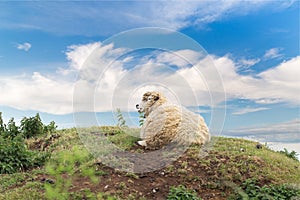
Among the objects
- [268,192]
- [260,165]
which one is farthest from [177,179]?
[260,165]

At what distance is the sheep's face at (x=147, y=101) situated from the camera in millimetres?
10938

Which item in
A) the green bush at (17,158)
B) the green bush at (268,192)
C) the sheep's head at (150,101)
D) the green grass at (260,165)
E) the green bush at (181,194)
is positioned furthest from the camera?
the sheep's head at (150,101)

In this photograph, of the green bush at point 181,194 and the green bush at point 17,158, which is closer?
the green bush at point 181,194

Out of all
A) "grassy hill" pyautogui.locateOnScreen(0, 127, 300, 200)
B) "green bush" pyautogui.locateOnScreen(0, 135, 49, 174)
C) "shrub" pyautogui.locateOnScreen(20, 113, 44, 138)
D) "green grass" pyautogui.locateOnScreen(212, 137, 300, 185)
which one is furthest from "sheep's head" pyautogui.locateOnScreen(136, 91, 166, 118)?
"shrub" pyautogui.locateOnScreen(20, 113, 44, 138)

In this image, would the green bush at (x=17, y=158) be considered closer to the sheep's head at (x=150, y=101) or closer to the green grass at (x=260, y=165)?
the sheep's head at (x=150, y=101)

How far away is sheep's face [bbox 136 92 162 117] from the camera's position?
10.9 metres

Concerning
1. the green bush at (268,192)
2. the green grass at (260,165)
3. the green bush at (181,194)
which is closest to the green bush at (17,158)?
the green bush at (181,194)

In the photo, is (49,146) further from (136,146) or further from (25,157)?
(136,146)

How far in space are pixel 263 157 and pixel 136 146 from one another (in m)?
3.38

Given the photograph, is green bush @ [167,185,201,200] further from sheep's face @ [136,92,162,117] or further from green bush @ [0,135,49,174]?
green bush @ [0,135,49,174]

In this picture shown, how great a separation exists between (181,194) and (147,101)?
4463mm

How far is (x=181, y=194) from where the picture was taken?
6.96 metres

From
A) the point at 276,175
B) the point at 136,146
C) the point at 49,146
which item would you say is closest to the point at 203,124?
the point at 136,146

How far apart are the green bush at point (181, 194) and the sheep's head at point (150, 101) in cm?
405
